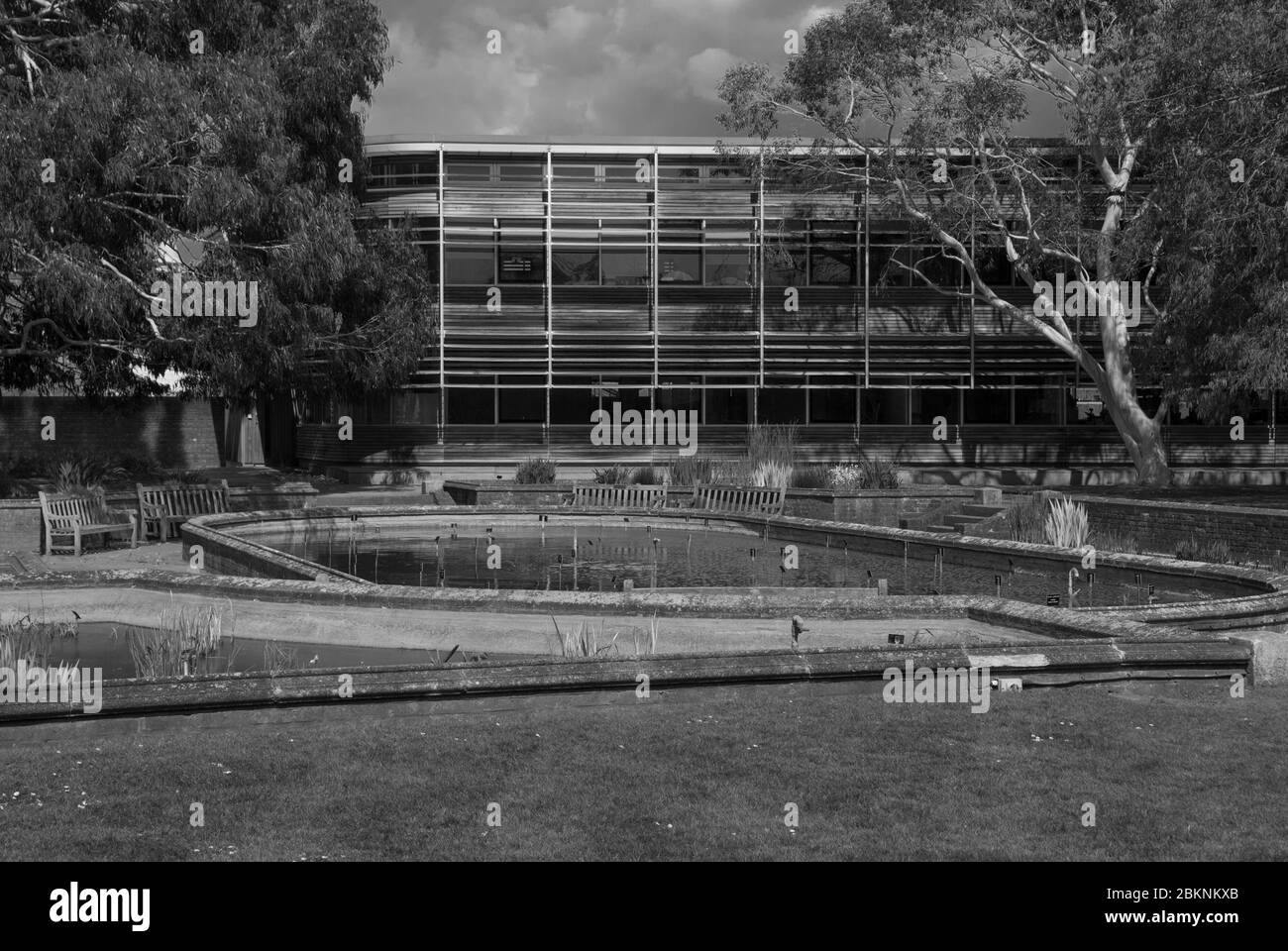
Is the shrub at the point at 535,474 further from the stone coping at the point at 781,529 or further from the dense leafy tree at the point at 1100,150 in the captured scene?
the dense leafy tree at the point at 1100,150

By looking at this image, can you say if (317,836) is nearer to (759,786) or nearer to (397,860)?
(397,860)

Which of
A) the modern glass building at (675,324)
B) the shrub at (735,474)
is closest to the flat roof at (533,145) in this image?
the modern glass building at (675,324)

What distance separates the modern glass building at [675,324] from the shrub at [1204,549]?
63.1ft

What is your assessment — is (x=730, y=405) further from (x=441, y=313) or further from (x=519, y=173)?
(x=519, y=173)

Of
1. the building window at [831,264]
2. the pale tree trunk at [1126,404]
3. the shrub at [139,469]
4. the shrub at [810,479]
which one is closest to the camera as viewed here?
the shrub at [810,479]

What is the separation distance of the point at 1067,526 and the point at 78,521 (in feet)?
44.1

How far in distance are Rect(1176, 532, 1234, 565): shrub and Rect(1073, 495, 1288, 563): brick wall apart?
0.06 m

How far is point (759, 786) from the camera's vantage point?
635 cm

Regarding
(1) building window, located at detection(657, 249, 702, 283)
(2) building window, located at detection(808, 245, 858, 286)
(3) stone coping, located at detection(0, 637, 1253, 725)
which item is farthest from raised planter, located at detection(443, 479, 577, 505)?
(3) stone coping, located at detection(0, 637, 1253, 725)

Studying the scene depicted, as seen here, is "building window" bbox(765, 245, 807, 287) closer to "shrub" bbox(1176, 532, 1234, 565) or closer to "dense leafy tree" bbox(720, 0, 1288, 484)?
"dense leafy tree" bbox(720, 0, 1288, 484)

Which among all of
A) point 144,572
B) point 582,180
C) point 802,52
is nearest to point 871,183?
point 802,52

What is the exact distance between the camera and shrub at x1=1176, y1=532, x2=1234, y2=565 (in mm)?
17000

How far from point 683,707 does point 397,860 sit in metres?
2.81

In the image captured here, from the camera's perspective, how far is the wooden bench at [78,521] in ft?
59.5
